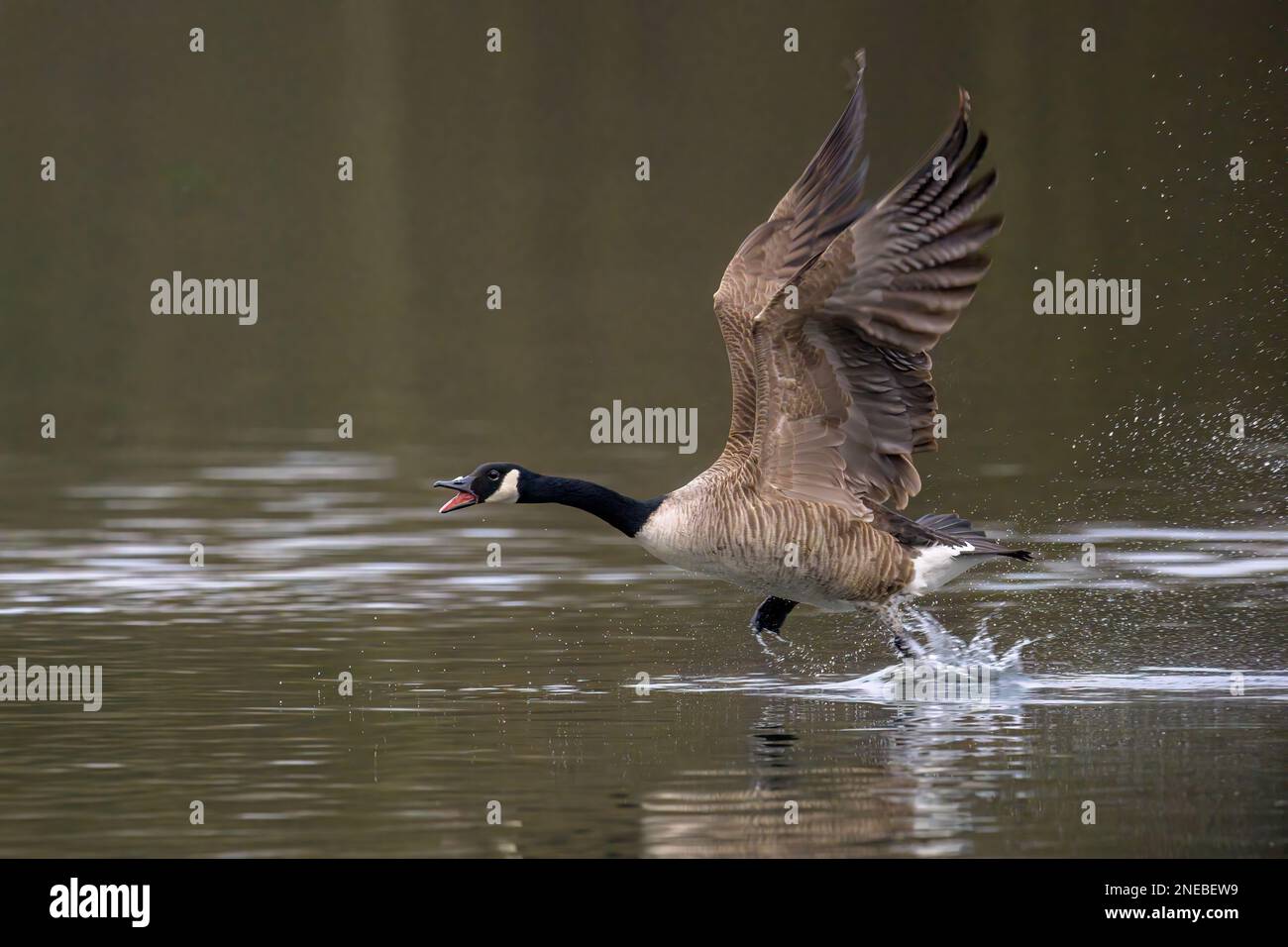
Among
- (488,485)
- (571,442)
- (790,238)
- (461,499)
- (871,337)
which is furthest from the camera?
(571,442)

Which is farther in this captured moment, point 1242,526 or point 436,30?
point 436,30

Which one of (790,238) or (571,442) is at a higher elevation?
(790,238)

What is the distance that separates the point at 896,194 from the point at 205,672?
443 cm

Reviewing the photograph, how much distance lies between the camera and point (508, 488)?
41.3 ft

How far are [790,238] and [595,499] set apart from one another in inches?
96.7

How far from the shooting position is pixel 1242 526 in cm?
1697

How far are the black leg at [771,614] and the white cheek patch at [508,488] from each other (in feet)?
5.35

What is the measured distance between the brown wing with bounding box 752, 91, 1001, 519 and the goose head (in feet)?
4.32

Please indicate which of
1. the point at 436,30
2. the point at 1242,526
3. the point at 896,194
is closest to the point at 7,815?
the point at 896,194

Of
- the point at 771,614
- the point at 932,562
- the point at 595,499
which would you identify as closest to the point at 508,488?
the point at 595,499

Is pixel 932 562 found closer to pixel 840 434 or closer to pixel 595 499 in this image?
pixel 840 434

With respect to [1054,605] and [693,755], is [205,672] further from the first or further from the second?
[1054,605]

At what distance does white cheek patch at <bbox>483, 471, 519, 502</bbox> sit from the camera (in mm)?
12547

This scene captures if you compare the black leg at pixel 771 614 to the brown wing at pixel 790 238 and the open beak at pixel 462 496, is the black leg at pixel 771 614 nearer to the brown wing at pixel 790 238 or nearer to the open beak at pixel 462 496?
the brown wing at pixel 790 238
